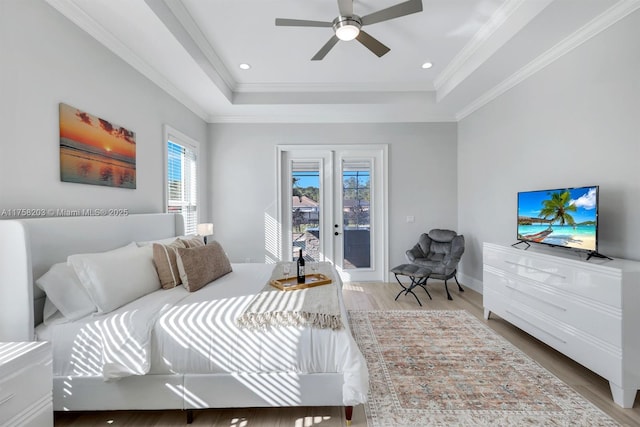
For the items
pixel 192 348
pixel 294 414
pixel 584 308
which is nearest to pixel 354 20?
pixel 192 348

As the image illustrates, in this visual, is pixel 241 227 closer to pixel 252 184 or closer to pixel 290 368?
pixel 252 184

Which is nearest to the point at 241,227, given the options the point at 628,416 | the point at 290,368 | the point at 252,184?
the point at 252,184

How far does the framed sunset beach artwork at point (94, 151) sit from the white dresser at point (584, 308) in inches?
147

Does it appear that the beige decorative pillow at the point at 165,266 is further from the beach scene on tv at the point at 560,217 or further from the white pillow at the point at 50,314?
the beach scene on tv at the point at 560,217

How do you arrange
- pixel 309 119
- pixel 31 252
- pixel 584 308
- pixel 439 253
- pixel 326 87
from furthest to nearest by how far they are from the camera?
pixel 309 119 → pixel 439 253 → pixel 326 87 → pixel 584 308 → pixel 31 252

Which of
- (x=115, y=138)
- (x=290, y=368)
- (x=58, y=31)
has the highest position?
(x=58, y=31)

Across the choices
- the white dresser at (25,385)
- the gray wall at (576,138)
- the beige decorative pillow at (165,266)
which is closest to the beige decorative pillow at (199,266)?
the beige decorative pillow at (165,266)

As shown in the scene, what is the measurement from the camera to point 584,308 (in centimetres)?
199

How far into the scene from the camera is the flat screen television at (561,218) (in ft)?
7.09

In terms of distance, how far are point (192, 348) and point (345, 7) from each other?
8.41ft

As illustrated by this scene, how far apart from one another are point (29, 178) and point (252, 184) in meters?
2.97

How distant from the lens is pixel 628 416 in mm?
1733

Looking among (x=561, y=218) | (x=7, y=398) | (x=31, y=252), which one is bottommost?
(x=7, y=398)

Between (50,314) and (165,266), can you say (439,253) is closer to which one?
(165,266)
